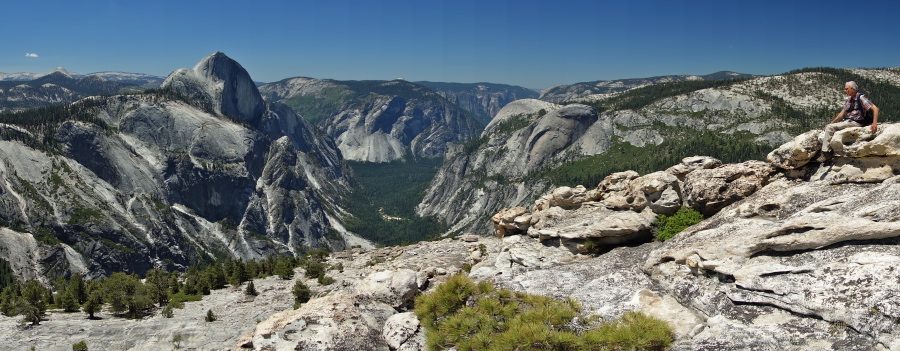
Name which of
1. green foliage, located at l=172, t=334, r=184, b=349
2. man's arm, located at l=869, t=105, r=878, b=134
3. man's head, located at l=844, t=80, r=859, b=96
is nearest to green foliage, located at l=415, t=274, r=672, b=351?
man's arm, located at l=869, t=105, r=878, b=134

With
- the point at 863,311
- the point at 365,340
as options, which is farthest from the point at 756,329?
the point at 365,340

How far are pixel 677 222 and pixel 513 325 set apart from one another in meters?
16.2

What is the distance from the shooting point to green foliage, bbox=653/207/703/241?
26891 millimetres

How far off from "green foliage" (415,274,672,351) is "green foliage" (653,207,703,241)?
11104mm

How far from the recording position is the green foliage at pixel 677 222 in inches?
1059

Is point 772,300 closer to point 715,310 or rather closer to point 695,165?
point 715,310

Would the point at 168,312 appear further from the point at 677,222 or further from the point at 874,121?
the point at 874,121

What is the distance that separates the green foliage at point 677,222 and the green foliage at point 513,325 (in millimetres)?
11104

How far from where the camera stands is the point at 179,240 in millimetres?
198625

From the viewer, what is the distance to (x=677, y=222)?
2745 cm

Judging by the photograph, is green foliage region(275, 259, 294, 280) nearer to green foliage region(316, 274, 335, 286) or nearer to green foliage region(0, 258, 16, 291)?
green foliage region(316, 274, 335, 286)

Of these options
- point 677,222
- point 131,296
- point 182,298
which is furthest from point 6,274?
point 677,222

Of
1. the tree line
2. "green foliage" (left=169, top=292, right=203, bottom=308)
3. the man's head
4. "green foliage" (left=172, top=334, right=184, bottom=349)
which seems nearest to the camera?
the man's head

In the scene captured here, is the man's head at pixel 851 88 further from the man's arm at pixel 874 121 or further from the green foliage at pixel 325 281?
the green foliage at pixel 325 281
